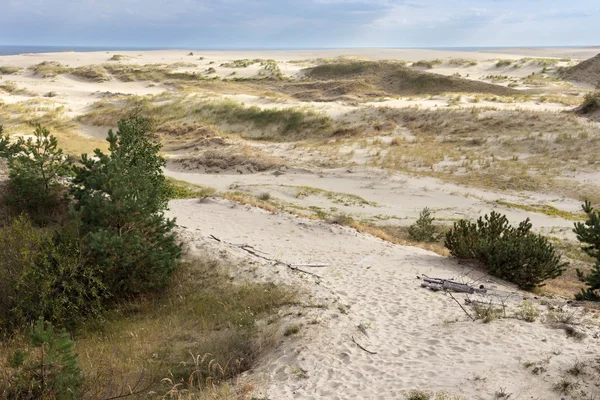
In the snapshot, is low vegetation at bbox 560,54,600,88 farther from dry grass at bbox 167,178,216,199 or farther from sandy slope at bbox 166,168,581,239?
dry grass at bbox 167,178,216,199

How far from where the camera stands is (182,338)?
8438 mm

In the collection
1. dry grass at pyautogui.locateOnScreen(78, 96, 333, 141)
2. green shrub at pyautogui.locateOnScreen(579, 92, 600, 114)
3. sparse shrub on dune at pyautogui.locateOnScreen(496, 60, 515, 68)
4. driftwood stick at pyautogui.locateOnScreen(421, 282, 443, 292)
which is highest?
sparse shrub on dune at pyautogui.locateOnScreen(496, 60, 515, 68)

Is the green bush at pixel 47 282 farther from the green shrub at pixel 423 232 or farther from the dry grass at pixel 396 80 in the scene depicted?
the dry grass at pixel 396 80

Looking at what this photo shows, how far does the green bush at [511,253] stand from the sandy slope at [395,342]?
658 millimetres

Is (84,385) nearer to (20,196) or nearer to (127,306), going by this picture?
(127,306)

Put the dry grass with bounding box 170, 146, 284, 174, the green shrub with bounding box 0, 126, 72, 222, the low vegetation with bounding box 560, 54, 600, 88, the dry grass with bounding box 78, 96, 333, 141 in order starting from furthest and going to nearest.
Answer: the low vegetation with bounding box 560, 54, 600, 88
the dry grass with bounding box 78, 96, 333, 141
the dry grass with bounding box 170, 146, 284, 174
the green shrub with bounding box 0, 126, 72, 222

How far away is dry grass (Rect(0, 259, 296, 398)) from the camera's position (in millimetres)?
6789

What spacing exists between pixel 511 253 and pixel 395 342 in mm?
5921

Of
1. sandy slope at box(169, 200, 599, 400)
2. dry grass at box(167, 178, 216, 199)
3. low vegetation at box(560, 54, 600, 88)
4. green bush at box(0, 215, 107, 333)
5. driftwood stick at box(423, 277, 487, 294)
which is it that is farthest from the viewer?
low vegetation at box(560, 54, 600, 88)

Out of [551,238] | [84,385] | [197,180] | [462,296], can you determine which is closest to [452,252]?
[462,296]

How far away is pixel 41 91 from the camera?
188ft

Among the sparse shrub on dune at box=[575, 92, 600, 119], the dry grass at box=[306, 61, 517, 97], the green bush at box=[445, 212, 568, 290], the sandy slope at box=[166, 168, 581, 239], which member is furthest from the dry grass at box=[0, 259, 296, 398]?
the dry grass at box=[306, 61, 517, 97]

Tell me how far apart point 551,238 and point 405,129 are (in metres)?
20.5

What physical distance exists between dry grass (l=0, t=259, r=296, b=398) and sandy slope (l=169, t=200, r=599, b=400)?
59 centimetres
